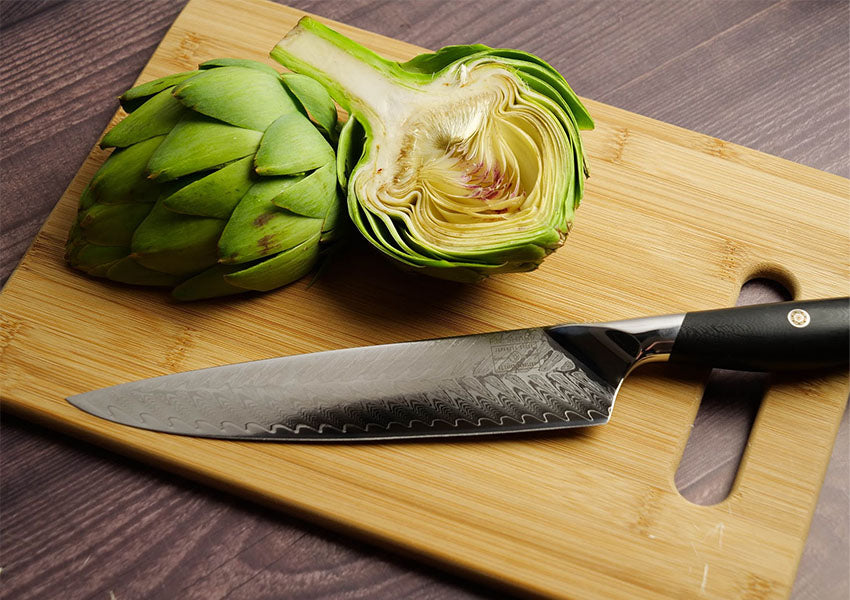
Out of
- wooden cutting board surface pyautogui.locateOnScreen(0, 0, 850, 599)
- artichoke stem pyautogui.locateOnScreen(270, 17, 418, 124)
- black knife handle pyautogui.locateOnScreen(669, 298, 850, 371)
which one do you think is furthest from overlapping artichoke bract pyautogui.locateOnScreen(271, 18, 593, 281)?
black knife handle pyautogui.locateOnScreen(669, 298, 850, 371)

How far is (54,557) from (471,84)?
0.86 m

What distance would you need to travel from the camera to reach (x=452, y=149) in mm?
1141

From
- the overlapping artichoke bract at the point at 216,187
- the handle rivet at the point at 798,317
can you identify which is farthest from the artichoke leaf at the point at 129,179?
the handle rivet at the point at 798,317

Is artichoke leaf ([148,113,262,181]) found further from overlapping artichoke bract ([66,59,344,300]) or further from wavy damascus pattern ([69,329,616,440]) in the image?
wavy damascus pattern ([69,329,616,440])

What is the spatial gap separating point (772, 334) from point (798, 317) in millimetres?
42

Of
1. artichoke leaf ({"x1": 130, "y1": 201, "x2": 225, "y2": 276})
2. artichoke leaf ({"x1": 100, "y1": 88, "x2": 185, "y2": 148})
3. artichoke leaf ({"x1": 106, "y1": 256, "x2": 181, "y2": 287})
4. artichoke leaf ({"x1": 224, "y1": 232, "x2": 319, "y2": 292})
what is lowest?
artichoke leaf ({"x1": 224, "y1": 232, "x2": 319, "y2": 292})

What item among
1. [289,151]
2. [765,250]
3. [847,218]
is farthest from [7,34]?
Result: [847,218]

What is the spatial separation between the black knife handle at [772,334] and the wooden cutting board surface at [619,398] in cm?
6

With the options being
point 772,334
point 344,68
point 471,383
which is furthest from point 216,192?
point 772,334

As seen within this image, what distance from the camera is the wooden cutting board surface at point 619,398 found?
1.06 meters

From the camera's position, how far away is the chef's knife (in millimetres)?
1092

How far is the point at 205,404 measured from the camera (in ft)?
3.63

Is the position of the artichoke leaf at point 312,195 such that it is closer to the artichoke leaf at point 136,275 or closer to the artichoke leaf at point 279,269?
the artichoke leaf at point 279,269

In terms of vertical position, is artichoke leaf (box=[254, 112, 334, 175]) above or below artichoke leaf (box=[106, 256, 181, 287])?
above
